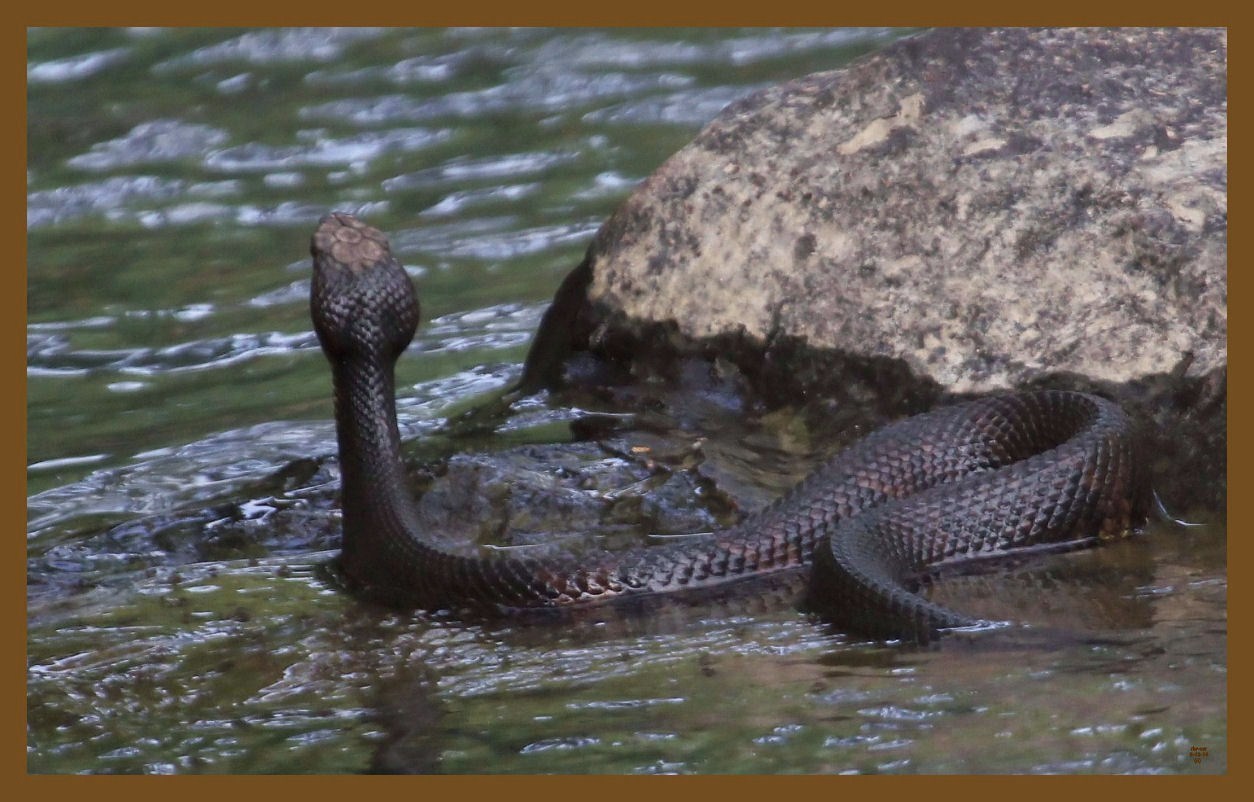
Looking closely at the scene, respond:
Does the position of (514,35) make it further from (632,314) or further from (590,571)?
(590,571)

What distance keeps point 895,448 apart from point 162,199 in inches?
233

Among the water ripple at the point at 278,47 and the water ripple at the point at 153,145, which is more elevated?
the water ripple at the point at 278,47

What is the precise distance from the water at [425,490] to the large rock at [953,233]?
36 cm

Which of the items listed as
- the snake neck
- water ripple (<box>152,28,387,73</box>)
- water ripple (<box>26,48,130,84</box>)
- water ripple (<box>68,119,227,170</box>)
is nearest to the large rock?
the snake neck

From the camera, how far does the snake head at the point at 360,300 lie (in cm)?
549

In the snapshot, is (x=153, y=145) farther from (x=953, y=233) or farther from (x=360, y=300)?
(x=953, y=233)

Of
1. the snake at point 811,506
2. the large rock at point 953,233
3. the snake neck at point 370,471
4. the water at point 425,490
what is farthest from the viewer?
the large rock at point 953,233

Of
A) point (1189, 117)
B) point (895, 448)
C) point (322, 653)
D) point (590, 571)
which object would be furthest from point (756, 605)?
point (1189, 117)

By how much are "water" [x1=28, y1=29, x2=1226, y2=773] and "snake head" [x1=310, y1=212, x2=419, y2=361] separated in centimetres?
→ 60

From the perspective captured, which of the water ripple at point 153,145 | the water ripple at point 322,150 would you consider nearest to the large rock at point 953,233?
the water ripple at point 322,150

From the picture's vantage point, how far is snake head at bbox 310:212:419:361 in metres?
5.49

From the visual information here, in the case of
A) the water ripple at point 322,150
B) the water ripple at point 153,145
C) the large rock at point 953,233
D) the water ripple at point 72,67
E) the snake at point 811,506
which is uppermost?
the water ripple at point 72,67

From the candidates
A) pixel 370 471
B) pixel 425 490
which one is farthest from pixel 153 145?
pixel 370 471

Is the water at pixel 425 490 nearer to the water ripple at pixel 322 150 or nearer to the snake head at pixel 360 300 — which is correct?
the water ripple at pixel 322 150
